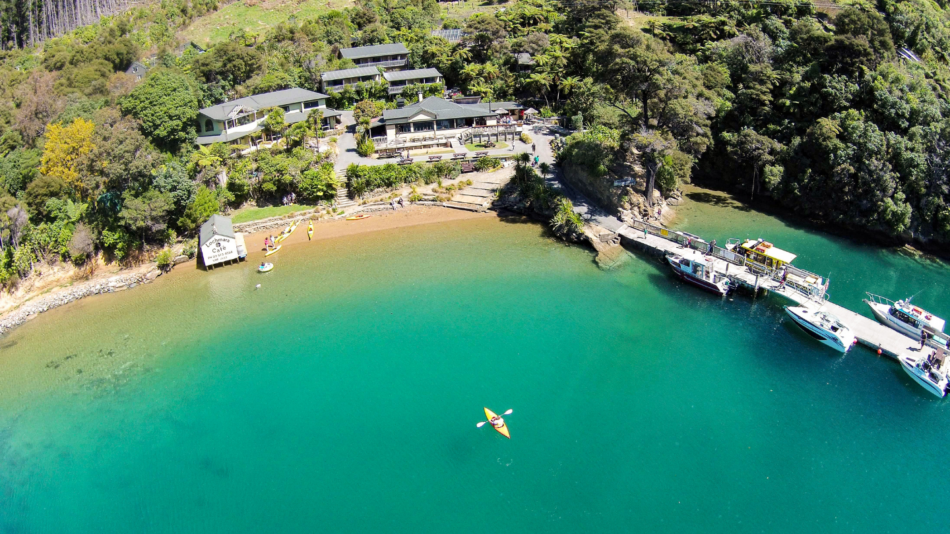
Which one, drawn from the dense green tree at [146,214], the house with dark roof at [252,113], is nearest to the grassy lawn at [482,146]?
the house with dark roof at [252,113]

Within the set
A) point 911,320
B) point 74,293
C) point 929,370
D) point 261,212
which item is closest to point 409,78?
point 261,212

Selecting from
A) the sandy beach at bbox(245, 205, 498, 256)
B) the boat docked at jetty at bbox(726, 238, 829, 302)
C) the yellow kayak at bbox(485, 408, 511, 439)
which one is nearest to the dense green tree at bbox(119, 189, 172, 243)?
the sandy beach at bbox(245, 205, 498, 256)

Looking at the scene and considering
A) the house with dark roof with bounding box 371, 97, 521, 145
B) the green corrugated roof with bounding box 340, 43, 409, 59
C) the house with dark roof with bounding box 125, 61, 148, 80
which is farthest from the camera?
the house with dark roof with bounding box 125, 61, 148, 80

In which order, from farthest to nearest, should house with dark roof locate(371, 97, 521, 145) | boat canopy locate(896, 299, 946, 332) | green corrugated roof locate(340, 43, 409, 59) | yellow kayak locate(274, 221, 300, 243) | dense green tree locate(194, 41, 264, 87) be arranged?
green corrugated roof locate(340, 43, 409, 59) → dense green tree locate(194, 41, 264, 87) → house with dark roof locate(371, 97, 521, 145) → yellow kayak locate(274, 221, 300, 243) → boat canopy locate(896, 299, 946, 332)

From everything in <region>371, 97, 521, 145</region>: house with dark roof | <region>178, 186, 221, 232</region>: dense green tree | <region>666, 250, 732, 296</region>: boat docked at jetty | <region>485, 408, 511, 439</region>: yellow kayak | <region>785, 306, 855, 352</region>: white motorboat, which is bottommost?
<region>485, 408, 511, 439</region>: yellow kayak

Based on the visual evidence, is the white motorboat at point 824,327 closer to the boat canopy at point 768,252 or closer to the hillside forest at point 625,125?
the boat canopy at point 768,252

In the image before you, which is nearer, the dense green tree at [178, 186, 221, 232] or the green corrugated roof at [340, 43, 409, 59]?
the dense green tree at [178, 186, 221, 232]

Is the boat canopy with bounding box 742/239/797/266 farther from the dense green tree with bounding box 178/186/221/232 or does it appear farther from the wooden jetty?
the dense green tree with bounding box 178/186/221/232
